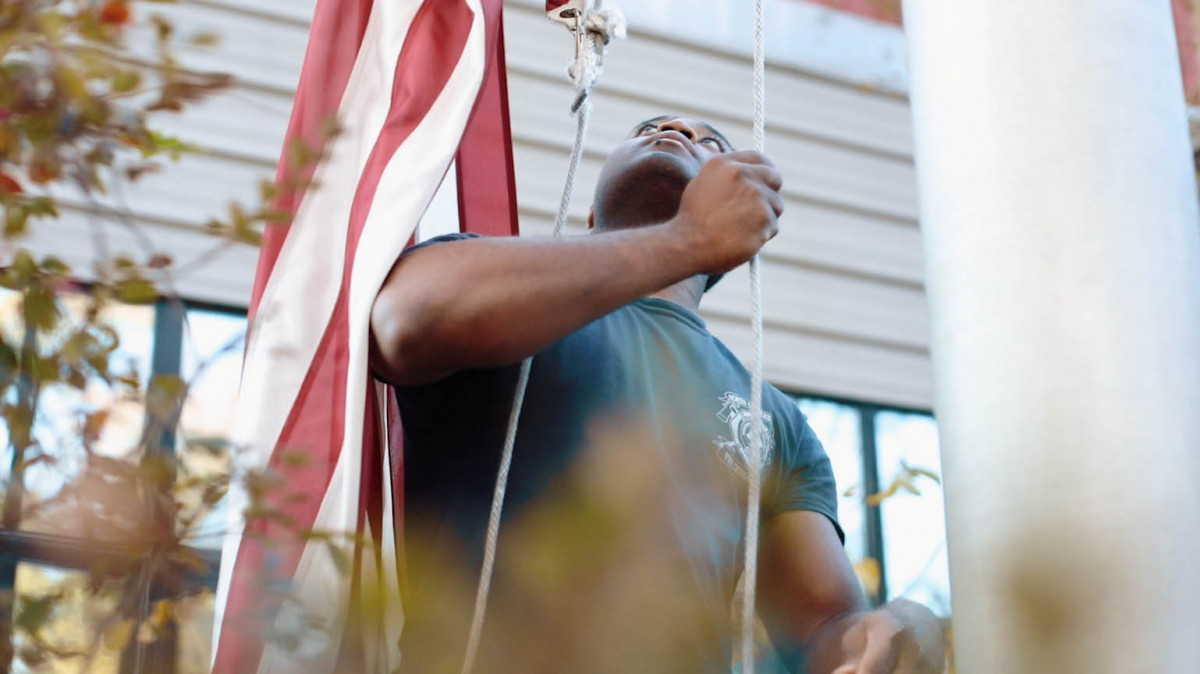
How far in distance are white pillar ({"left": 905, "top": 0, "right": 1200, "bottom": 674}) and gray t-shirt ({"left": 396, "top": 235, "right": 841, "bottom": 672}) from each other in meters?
0.37

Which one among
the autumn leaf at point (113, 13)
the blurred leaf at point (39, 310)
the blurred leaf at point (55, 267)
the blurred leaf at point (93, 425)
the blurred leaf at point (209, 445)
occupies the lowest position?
the blurred leaf at point (209, 445)

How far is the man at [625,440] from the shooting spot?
6.01 ft

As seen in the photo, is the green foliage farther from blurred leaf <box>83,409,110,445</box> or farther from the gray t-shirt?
the gray t-shirt

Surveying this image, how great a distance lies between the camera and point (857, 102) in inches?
220

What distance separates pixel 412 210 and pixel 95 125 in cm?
71

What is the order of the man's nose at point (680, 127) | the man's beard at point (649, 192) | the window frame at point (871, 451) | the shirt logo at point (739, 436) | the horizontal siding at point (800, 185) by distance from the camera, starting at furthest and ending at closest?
1. the window frame at point (871, 451)
2. the horizontal siding at point (800, 185)
3. the man's nose at point (680, 127)
4. the man's beard at point (649, 192)
5. the shirt logo at point (739, 436)

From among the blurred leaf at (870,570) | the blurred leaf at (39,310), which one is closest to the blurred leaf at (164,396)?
the blurred leaf at (39,310)

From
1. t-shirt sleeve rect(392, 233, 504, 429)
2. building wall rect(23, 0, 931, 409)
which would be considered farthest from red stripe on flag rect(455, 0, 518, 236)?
building wall rect(23, 0, 931, 409)

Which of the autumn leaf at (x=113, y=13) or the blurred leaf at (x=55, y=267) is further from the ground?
the autumn leaf at (x=113, y=13)

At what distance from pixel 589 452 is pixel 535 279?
0.29 m

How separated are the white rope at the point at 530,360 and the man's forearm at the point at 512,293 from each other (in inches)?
4.5

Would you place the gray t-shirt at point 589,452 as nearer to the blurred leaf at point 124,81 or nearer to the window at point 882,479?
the blurred leaf at point 124,81

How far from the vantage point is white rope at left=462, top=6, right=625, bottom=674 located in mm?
1824

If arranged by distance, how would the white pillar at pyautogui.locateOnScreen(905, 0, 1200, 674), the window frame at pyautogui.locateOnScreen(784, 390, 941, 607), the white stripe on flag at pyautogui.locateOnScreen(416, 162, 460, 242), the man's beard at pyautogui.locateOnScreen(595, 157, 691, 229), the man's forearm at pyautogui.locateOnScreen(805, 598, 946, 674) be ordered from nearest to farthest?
the white pillar at pyautogui.locateOnScreen(905, 0, 1200, 674) → the man's forearm at pyautogui.locateOnScreen(805, 598, 946, 674) → the white stripe on flag at pyautogui.locateOnScreen(416, 162, 460, 242) → the man's beard at pyautogui.locateOnScreen(595, 157, 691, 229) → the window frame at pyautogui.locateOnScreen(784, 390, 941, 607)
